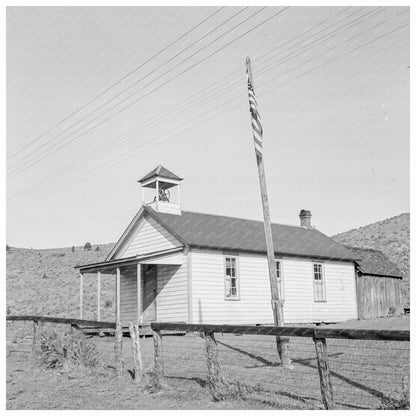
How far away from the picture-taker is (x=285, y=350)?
1159cm

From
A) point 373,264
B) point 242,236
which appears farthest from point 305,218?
point 242,236

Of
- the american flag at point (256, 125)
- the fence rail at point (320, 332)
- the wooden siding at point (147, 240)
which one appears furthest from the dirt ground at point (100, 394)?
the wooden siding at point (147, 240)

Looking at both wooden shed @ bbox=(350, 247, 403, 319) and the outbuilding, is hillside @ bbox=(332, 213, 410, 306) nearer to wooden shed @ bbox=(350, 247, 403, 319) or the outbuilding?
wooden shed @ bbox=(350, 247, 403, 319)

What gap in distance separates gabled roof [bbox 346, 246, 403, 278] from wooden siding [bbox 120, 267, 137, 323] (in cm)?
1193

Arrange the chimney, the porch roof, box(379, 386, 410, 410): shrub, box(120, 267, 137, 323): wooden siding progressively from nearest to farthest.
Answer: box(379, 386, 410, 410): shrub → the porch roof → box(120, 267, 137, 323): wooden siding → the chimney

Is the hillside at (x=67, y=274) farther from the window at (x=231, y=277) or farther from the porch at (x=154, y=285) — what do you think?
the window at (x=231, y=277)

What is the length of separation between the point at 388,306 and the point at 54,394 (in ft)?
81.0

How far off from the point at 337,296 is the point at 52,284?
32.0 metres

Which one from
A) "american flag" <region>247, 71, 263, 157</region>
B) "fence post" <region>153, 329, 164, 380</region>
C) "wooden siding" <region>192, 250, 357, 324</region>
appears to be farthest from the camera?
"wooden siding" <region>192, 250, 357, 324</region>

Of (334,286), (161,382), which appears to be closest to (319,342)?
(161,382)

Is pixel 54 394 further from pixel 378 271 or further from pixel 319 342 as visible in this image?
pixel 378 271

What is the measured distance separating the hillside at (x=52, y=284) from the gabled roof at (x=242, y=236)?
11.0 metres

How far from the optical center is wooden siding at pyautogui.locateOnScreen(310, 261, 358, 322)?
25.7m

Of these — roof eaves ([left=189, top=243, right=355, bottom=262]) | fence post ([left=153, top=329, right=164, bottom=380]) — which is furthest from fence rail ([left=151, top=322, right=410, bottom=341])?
roof eaves ([left=189, top=243, right=355, bottom=262])
